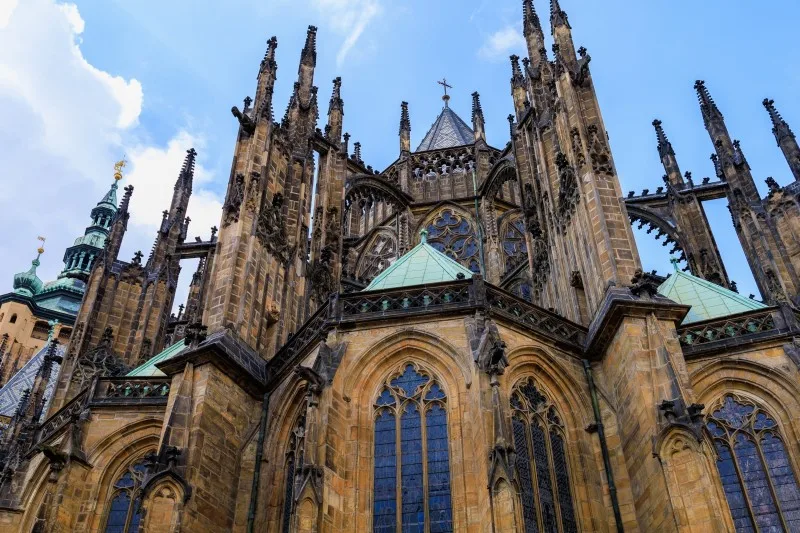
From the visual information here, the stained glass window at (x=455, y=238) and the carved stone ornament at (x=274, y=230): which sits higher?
the stained glass window at (x=455, y=238)

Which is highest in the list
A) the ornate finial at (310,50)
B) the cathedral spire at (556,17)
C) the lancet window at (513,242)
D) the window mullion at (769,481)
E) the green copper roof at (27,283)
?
the green copper roof at (27,283)

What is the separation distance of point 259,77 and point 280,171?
387 cm

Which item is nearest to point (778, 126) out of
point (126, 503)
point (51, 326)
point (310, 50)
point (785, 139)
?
point (785, 139)

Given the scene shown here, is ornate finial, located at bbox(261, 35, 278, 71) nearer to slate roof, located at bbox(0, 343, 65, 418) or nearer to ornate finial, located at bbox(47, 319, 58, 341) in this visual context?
slate roof, located at bbox(0, 343, 65, 418)

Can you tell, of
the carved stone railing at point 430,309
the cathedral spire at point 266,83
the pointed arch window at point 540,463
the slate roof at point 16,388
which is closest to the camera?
the pointed arch window at point 540,463

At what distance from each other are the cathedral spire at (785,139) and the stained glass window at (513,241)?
9668mm

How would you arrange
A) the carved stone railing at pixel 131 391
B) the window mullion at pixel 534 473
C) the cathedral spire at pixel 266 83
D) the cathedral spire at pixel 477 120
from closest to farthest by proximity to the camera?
the window mullion at pixel 534 473 → the carved stone railing at pixel 131 391 → the cathedral spire at pixel 266 83 → the cathedral spire at pixel 477 120

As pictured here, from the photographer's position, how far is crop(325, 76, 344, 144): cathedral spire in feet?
102

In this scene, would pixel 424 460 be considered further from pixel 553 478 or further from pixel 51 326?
pixel 51 326

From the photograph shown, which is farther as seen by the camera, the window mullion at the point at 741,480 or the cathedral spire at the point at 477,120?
the cathedral spire at the point at 477,120

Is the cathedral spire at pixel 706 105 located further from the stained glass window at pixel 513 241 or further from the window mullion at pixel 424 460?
the window mullion at pixel 424 460

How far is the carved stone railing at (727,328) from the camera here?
1884cm

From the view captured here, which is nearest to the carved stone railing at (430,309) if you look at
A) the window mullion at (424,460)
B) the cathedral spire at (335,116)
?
the window mullion at (424,460)

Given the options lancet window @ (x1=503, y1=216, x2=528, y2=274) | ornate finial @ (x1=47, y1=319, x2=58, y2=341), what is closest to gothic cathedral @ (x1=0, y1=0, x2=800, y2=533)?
lancet window @ (x1=503, y1=216, x2=528, y2=274)
